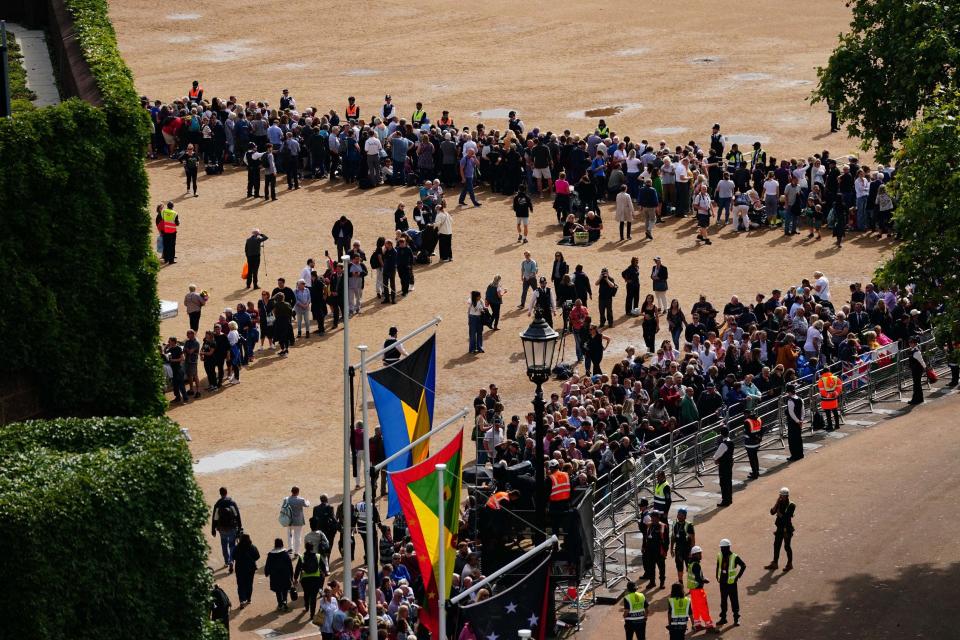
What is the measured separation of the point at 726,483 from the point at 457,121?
93.0 ft

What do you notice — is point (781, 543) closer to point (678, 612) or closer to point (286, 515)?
point (678, 612)

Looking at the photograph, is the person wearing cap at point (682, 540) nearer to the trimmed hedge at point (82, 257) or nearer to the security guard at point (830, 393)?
the security guard at point (830, 393)

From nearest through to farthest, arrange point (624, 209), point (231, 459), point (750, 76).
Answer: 1. point (231, 459)
2. point (624, 209)
3. point (750, 76)

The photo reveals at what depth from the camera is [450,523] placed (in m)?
24.2

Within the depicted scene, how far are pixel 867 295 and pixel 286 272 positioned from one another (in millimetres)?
15006

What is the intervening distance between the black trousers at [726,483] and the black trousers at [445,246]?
15.4 m

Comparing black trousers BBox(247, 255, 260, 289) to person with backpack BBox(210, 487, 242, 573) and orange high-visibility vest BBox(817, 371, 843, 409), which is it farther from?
orange high-visibility vest BBox(817, 371, 843, 409)

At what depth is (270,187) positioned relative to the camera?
52188 mm

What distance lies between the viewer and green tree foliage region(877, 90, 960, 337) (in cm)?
2875

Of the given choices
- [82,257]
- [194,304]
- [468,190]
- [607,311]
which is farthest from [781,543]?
[468,190]

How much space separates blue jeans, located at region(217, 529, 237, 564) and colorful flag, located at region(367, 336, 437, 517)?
4900mm

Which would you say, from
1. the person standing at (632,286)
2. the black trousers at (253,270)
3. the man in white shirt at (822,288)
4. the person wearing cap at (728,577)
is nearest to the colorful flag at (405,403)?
the person wearing cap at (728,577)

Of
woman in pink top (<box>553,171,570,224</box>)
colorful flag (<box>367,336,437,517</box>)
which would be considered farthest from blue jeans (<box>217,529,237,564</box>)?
woman in pink top (<box>553,171,570,224</box>)

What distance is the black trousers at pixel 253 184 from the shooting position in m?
51.8
